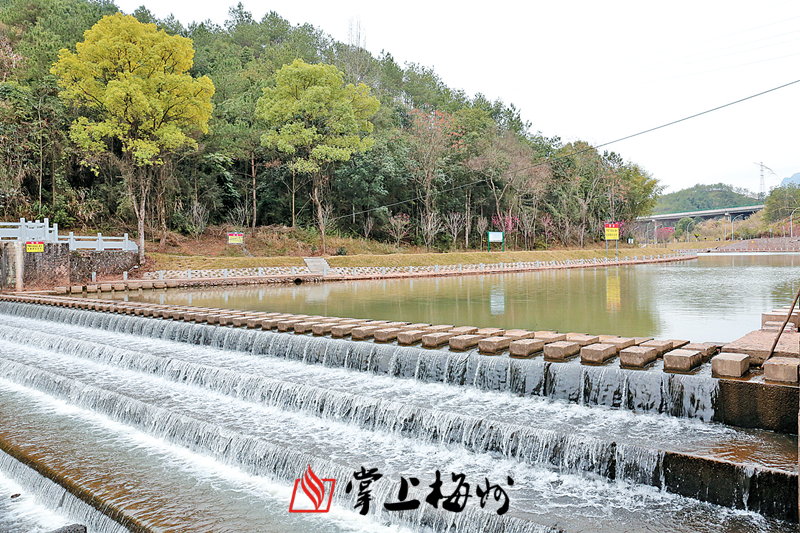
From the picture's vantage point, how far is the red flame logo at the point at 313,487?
145 inches

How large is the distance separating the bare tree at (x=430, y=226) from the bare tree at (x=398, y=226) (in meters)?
1.22

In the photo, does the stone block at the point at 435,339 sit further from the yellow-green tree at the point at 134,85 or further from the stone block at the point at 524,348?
the yellow-green tree at the point at 134,85

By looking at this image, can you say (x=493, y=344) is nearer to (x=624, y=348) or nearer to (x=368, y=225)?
(x=624, y=348)

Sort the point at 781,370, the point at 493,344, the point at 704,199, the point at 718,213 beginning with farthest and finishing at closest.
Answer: the point at 704,199 < the point at 718,213 < the point at 493,344 < the point at 781,370

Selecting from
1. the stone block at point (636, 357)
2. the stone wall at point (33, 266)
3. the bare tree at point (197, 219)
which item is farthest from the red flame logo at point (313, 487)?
the bare tree at point (197, 219)

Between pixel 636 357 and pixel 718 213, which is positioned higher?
pixel 718 213

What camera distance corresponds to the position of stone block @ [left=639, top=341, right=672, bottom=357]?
4.84 metres

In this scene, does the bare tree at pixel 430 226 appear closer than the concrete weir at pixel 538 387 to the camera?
No

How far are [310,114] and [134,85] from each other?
10158mm

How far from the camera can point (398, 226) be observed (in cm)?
3591

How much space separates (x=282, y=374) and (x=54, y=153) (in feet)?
89.0

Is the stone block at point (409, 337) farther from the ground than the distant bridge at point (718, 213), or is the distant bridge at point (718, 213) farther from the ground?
the distant bridge at point (718, 213)

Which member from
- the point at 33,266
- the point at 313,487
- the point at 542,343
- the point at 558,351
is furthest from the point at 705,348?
the point at 33,266

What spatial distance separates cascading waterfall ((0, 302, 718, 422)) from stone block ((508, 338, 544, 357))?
19cm
